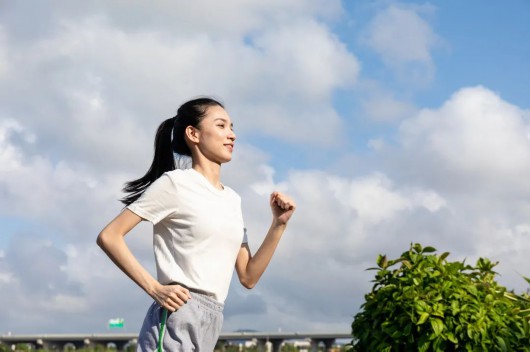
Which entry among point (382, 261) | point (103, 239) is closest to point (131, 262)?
point (103, 239)

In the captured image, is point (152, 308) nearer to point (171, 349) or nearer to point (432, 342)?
point (171, 349)

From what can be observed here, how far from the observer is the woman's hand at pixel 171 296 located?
12.6ft

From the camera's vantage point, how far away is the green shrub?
7.02 metres

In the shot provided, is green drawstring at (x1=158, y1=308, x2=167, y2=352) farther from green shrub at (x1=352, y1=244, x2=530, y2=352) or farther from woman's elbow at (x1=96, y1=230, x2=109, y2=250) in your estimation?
green shrub at (x1=352, y1=244, x2=530, y2=352)

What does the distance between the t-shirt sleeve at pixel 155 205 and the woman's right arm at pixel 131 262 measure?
0.04 metres

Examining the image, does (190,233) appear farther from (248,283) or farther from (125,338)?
(125,338)

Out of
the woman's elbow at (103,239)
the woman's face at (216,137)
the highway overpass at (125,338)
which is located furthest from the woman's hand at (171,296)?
the highway overpass at (125,338)

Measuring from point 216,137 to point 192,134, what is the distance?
16cm

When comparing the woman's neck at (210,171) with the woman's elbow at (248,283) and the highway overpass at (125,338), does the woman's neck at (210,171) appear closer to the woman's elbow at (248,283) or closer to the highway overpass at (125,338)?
the woman's elbow at (248,283)

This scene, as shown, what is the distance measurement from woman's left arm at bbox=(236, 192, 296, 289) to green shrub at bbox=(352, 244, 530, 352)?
2.92m

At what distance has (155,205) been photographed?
4.10 metres

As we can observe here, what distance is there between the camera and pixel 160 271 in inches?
159

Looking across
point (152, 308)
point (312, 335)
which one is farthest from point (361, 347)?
point (312, 335)

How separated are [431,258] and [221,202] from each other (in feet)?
12.7
